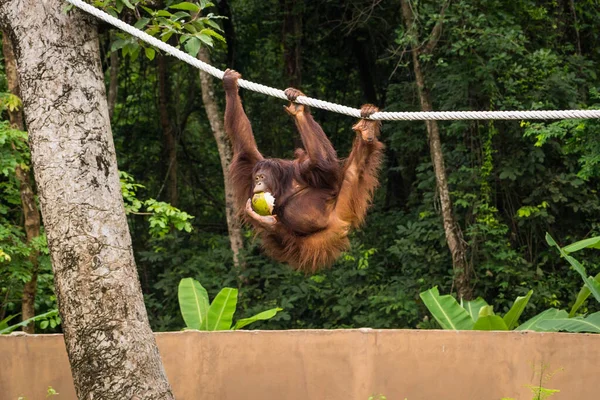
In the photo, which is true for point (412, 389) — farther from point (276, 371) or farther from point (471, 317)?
point (471, 317)

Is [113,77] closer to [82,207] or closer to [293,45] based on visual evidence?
[293,45]

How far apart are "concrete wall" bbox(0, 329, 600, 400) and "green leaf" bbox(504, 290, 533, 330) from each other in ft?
3.99

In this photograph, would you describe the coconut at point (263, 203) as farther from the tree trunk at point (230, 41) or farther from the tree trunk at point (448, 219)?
the tree trunk at point (230, 41)

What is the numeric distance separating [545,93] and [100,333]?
579cm

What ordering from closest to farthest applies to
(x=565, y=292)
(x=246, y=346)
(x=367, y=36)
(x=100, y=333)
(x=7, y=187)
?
(x=100, y=333), (x=246, y=346), (x=7, y=187), (x=565, y=292), (x=367, y=36)

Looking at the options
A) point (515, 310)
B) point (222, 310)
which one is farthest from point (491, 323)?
point (222, 310)

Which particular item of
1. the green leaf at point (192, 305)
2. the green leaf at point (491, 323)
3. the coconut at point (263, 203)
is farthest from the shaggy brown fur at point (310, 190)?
the green leaf at point (192, 305)

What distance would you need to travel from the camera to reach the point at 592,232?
856 cm

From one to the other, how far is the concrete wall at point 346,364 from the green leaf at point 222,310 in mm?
886

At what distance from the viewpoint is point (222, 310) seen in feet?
22.0

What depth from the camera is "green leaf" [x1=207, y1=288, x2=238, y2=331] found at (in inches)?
264

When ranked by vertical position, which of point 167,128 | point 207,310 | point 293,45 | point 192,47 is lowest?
point 207,310

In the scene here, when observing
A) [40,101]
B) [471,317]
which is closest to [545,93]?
[471,317]

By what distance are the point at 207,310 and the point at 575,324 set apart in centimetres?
276
